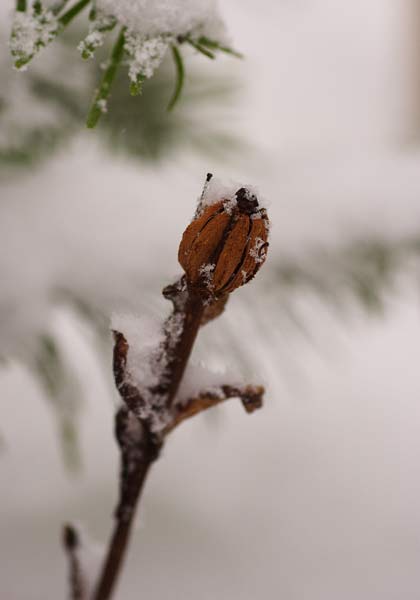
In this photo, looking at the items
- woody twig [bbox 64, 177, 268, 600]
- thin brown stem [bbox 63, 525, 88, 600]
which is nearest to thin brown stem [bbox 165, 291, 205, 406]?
woody twig [bbox 64, 177, 268, 600]

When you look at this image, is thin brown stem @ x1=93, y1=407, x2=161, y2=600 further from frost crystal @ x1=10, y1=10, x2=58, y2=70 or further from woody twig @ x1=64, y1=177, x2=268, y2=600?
frost crystal @ x1=10, y1=10, x2=58, y2=70

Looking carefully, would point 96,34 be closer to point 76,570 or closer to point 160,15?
point 160,15

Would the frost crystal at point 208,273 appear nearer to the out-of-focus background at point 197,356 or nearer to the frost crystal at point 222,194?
the frost crystal at point 222,194

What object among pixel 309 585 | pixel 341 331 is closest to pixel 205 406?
pixel 309 585

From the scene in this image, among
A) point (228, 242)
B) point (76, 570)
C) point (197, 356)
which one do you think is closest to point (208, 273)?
point (228, 242)

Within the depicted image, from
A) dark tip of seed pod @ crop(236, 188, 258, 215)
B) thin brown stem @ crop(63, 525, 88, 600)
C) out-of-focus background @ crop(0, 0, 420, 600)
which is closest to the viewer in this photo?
dark tip of seed pod @ crop(236, 188, 258, 215)
